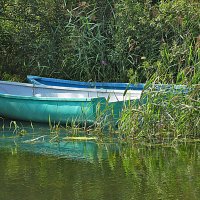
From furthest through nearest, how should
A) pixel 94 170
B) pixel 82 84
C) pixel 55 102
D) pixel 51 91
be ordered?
pixel 82 84 < pixel 51 91 < pixel 55 102 < pixel 94 170

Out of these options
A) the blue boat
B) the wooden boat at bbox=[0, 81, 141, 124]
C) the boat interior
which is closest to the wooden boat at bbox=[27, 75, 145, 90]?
the blue boat

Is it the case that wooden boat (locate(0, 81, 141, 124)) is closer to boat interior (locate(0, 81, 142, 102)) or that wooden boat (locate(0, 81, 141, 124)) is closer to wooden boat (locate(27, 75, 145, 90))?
boat interior (locate(0, 81, 142, 102))

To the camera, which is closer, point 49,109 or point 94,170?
point 94,170

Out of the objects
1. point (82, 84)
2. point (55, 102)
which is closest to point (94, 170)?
point (55, 102)

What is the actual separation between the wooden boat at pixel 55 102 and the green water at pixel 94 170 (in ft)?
3.65

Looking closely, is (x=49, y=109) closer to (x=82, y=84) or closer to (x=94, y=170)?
(x=82, y=84)

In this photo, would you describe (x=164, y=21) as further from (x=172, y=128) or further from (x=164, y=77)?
(x=172, y=128)

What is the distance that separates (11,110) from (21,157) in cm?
329

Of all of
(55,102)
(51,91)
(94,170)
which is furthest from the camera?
(51,91)

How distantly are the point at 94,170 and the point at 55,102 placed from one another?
3602mm

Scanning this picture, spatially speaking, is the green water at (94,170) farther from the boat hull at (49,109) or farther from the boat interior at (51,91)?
the boat interior at (51,91)

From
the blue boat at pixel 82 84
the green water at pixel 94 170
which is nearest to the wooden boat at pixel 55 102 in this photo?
the blue boat at pixel 82 84

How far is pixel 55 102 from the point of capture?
10859 mm

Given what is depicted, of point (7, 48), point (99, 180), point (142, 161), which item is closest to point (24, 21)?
point (7, 48)
